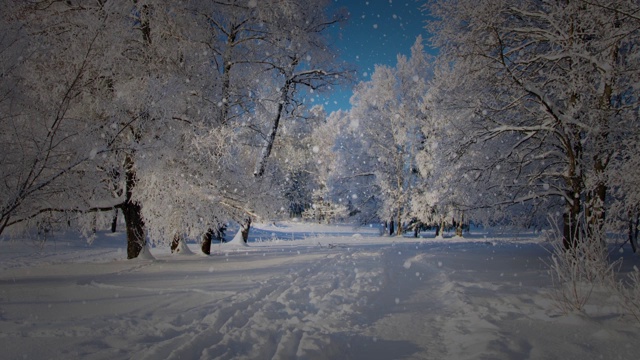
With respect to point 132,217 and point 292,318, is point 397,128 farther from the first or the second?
point 292,318

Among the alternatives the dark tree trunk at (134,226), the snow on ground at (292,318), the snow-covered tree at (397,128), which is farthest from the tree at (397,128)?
the dark tree trunk at (134,226)

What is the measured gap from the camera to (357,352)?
11.2 feet

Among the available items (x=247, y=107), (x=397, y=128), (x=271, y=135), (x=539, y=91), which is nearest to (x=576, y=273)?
(x=539, y=91)

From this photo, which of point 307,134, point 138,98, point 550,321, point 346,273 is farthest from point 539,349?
point 307,134

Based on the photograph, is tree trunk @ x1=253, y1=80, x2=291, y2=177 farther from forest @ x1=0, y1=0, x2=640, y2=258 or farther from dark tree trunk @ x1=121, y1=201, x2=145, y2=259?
dark tree trunk @ x1=121, y1=201, x2=145, y2=259

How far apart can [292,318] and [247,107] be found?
7.71 m

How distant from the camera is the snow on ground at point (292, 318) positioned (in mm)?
3312

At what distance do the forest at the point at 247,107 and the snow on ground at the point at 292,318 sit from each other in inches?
54.1

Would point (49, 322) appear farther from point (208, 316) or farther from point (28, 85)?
point (28, 85)

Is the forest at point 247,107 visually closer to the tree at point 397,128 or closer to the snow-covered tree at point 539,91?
the snow-covered tree at point 539,91

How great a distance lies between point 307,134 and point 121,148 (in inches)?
338

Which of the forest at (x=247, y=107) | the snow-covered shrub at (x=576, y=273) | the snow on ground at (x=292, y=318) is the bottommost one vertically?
the snow on ground at (x=292, y=318)

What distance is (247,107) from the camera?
10641 millimetres

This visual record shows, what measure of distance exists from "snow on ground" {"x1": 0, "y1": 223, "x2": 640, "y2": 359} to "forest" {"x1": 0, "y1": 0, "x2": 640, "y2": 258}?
1374 millimetres
